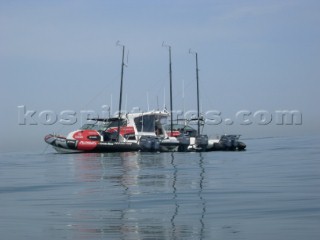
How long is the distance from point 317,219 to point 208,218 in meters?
2.43

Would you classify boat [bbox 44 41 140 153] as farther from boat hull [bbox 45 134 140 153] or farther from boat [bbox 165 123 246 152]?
boat [bbox 165 123 246 152]

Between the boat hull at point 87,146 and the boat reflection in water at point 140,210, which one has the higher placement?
the boat hull at point 87,146

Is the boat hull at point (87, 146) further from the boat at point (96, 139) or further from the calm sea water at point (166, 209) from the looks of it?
the calm sea water at point (166, 209)

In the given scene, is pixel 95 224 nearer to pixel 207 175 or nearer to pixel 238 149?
pixel 207 175

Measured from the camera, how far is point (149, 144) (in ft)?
213

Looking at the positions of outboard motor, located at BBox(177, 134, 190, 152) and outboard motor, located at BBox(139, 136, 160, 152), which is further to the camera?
outboard motor, located at BBox(177, 134, 190, 152)

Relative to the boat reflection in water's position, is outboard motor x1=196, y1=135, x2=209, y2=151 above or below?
above

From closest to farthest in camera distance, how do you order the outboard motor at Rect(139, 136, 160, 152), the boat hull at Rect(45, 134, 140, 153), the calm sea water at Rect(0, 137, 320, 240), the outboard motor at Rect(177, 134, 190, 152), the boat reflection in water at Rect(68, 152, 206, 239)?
1. the calm sea water at Rect(0, 137, 320, 240)
2. the boat reflection in water at Rect(68, 152, 206, 239)
3. the outboard motor at Rect(139, 136, 160, 152)
4. the boat hull at Rect(45, 134, 140, 153)
5. the outboard motor at Rect(177, 134, 190, 152)

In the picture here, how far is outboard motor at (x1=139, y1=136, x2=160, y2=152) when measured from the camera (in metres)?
64.9

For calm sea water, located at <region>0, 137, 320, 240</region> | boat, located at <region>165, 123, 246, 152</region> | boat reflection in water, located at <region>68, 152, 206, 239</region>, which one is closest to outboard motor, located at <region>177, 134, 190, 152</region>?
boat, located at <region>165, 123, 246, 152</region>

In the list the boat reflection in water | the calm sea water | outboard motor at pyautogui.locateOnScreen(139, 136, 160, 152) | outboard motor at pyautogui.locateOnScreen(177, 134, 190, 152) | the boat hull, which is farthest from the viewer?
outboard motor at pyautogui.locateOnScreen(177, 134, 190, 152)

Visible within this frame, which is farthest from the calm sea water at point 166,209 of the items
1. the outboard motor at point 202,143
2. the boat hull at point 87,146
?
the outboard motor at point 202,143

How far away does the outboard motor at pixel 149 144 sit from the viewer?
64.9m

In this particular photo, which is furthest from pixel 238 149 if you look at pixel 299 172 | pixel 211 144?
pixel 299 172
